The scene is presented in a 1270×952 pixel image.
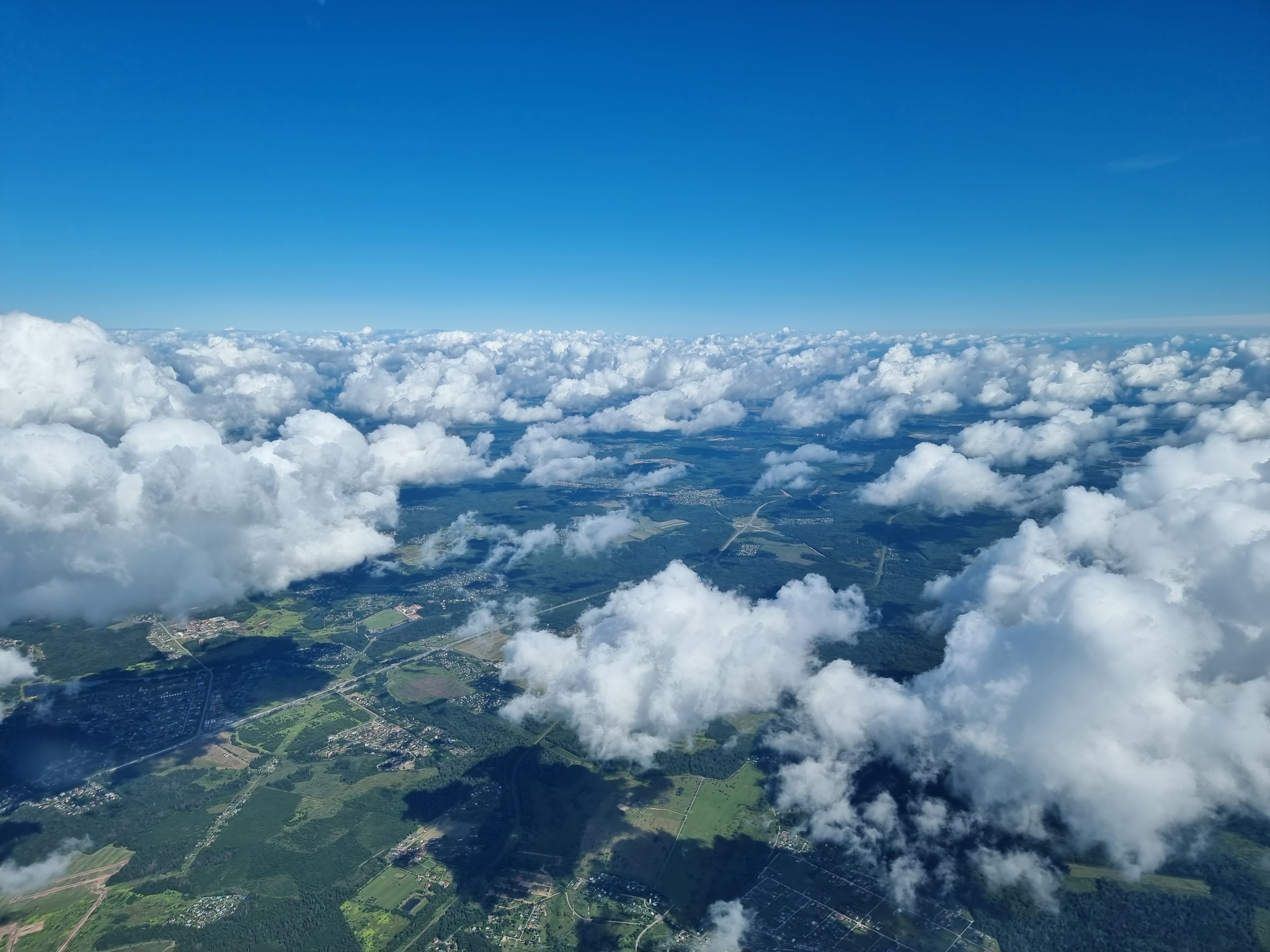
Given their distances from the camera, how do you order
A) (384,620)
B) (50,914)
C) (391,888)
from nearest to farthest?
(50,914) → (391,888) → (384,620)

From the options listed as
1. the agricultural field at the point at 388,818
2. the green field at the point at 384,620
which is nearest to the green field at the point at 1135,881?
the agricultural field at the point at 388,818

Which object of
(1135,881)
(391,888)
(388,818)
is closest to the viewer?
→ (1135,881)

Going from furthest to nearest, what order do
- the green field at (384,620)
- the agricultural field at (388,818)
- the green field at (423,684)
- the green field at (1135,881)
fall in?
the green field at (384,620), the green field at (423,684), the green field at (1135,881), the agricultural field at (388,818)

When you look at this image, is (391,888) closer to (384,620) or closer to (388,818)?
(388,818)

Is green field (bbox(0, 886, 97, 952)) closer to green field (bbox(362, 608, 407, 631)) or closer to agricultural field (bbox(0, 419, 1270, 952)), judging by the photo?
agricultural field (bbox(0, 419, 1270, 952))

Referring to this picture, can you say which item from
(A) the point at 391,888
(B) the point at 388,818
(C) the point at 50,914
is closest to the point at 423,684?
(B) the point at 388,818

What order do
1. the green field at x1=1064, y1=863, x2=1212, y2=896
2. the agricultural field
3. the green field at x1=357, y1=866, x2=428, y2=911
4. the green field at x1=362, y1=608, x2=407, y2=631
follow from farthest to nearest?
1. the green field at x1=362, y1=608, x2=407, y2=631
2. the green field at x1=357, y1=866, x2=428, y2=911
3. the green field at x1=1064, y1=863, x2=1212, y2=896
4. the agricultural field

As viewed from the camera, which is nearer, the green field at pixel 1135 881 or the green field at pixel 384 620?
the green field at pixel 1135 881

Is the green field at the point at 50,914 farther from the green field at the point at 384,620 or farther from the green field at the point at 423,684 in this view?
the green field at the point at 384,620

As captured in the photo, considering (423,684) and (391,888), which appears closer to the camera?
(391,888)

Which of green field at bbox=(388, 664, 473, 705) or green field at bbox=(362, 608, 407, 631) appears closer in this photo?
→ green field at bbox=(388, 664, 473, 705)

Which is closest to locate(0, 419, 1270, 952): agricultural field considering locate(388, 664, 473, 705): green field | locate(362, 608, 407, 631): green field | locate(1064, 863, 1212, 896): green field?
locate(1064, 863, 1212, 896): green field

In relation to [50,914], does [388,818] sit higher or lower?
lower
